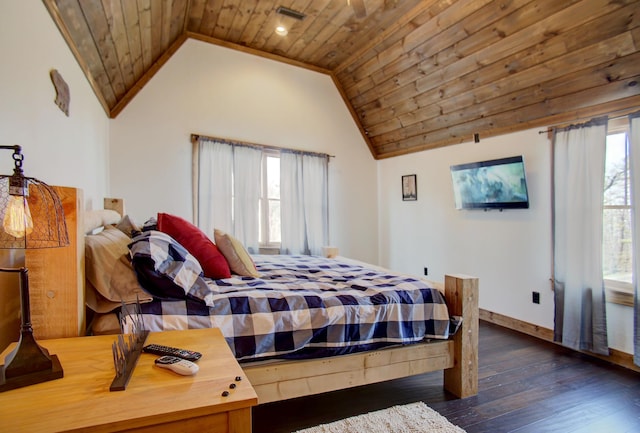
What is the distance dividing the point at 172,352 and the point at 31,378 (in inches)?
14.3

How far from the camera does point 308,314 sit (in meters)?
1.76

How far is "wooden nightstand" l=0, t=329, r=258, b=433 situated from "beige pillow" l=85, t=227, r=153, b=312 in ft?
1.25

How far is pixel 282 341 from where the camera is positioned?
1699 millimetres

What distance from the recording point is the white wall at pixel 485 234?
3.29m

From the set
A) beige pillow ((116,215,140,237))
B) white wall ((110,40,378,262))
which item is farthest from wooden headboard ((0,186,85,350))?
white wall ((110,40,378,262))

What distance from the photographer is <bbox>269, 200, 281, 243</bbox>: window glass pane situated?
4.58m

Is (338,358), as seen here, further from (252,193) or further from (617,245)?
(252,193)

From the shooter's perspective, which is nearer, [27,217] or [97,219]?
[27,217]

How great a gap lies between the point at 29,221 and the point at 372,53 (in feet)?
13.5

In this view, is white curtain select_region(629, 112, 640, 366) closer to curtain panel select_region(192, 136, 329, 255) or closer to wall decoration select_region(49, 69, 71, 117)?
curtain panel select_region(192, 136, 329, 255)

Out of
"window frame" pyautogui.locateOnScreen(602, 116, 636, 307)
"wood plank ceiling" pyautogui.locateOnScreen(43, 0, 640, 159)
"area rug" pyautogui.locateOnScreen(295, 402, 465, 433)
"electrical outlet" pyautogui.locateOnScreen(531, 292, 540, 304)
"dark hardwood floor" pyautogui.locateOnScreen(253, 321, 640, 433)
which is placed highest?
"wood plank ceiling" pyautogui.locateOnScreen(43, 0, 640, 159)

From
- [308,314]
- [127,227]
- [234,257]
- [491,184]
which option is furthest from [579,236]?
[127,227]

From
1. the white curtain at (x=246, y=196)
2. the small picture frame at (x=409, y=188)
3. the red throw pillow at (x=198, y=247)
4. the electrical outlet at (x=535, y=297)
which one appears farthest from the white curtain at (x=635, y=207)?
the white curtain at (x=246, y=196)

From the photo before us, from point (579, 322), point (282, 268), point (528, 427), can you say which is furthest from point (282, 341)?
point (579, 322)
